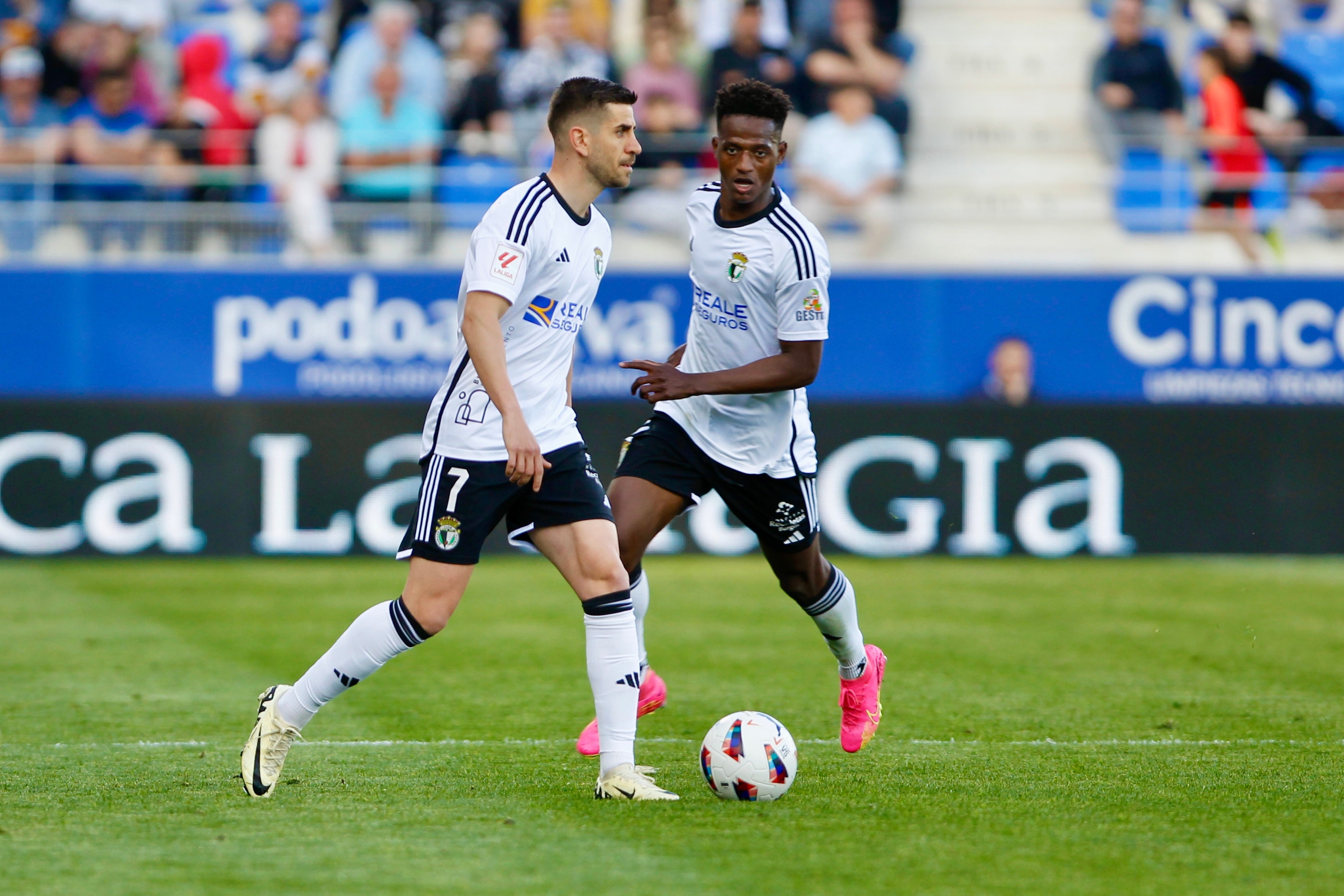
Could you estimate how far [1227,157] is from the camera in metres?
15.4

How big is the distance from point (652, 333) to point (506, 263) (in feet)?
30.5

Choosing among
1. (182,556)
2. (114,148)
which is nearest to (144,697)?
(182,556)

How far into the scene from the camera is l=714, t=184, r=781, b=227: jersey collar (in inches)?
241

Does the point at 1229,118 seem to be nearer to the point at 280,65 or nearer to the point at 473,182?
the point at 473,182

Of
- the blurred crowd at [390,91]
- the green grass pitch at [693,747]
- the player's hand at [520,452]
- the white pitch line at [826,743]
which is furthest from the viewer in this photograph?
the blurred crowd at [390,91]

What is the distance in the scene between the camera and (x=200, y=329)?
14.1 metres

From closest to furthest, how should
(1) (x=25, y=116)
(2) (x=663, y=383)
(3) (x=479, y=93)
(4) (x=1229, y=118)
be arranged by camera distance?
(2) (x=663, y=383), (1) (x=25, y=116), (3) (x=479, y=93), (4) (x=1229, y=118)

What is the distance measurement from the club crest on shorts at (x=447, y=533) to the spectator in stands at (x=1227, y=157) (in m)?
11.2

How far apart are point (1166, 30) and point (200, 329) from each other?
380 inches

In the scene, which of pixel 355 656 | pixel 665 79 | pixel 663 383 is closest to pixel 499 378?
pixel 663 383

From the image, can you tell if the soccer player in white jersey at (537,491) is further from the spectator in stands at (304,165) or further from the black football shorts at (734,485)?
the spectator in stands at (304,165)

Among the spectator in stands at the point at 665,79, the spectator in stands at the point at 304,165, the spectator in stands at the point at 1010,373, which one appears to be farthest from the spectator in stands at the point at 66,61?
the spectator in stands at the point at 1010,373

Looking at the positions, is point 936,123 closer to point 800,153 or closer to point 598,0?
point 800,153

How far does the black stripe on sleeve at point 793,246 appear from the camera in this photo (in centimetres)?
594
